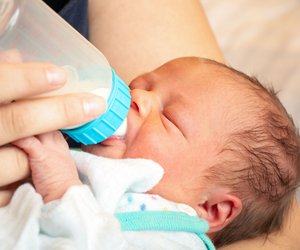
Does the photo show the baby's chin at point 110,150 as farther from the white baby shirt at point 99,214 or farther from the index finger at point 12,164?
the index finger at point 12,164

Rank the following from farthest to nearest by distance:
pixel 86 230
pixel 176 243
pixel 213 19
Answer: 1. pixel 213 19
2. pixel 176 243
3. pixel 86 230

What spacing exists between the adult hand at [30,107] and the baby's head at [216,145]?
0.17 m

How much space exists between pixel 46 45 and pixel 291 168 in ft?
1.71

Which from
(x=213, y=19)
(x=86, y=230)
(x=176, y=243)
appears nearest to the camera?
(x=86, y=230)

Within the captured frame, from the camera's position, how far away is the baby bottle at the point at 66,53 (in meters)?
0.69

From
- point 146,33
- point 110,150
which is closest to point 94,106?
point 110,150

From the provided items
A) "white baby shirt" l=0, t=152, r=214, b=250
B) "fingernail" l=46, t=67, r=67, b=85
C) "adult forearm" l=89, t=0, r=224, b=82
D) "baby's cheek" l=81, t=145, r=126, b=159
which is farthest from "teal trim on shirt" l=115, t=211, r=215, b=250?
"adult forearm" l=89, t=0, r=224, b=82

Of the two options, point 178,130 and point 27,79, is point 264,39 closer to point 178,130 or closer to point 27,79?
point 178,130

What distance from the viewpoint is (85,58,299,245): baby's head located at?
0.86m

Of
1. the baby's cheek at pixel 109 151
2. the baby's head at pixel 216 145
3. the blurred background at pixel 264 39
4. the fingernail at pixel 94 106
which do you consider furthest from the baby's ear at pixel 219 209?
the blurred background at pixel 264 39

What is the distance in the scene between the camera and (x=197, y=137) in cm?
88

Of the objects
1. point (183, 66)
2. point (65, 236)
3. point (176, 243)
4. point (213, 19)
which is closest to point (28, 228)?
point (65, 236)

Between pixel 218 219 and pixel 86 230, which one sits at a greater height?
pixel 86 230

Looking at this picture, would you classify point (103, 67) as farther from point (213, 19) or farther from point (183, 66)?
point (213, 19)
